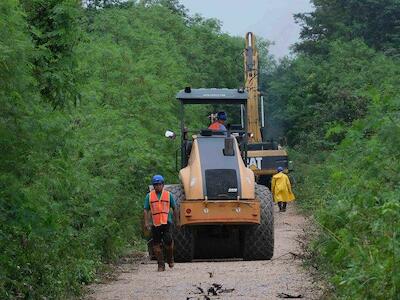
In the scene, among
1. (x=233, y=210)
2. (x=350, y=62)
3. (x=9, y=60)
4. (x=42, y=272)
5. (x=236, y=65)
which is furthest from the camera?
(x=236, y=65)

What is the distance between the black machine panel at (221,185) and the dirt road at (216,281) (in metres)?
1.21

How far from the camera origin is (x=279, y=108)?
7106 cm

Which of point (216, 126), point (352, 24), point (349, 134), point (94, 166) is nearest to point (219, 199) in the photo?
point (216, 126)

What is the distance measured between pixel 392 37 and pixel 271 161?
26853mm

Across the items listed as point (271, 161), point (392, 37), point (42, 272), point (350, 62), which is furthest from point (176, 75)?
point (42, 272)

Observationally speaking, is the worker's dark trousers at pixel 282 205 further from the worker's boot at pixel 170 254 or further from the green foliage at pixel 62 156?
the worker's boot at pixel 170 254

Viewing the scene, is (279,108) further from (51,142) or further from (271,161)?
(51,142)

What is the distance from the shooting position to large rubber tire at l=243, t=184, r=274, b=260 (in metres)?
19.3

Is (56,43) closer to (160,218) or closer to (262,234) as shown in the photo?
(160,218)

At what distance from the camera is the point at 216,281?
16.5 metres

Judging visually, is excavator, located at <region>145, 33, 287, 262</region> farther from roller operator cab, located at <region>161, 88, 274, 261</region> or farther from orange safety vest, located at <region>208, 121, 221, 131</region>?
orange safety vest, located at <region>208, 121, 221, 131</region>

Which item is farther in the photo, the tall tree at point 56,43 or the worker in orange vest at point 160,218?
the worker in orange vest at point 160,218

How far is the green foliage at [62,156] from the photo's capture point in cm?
1189

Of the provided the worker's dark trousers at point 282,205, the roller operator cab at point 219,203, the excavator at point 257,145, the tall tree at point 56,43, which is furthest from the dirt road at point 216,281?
the excavator at point 257,145
